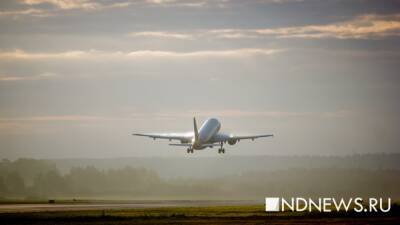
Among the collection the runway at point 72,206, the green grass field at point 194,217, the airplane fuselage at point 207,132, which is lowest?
the green grass field at point 194,217

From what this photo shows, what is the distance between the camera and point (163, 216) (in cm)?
11606

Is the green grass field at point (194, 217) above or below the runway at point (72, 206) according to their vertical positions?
below

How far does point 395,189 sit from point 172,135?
5197cm

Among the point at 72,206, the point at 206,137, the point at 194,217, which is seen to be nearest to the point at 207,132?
the point at 206,137

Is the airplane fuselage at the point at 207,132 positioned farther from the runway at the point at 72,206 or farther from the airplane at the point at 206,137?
the runway at the point at 72,206

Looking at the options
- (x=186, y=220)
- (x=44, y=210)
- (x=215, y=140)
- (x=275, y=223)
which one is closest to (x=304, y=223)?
(x=275, y=223)

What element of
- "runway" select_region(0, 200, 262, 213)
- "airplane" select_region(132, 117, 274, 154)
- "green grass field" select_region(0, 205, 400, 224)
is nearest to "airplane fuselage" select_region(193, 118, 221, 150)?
"airplane" select_region(132, 117, 274, 154)

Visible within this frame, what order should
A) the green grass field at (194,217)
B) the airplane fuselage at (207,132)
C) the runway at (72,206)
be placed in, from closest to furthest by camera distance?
1. the green grass field at (194,217)
2. the runway at (72,206)
3. the airplane fuselage at (207,132)

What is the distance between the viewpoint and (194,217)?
11394 cm

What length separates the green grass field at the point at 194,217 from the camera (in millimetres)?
106875

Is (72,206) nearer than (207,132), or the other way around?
(72,206)

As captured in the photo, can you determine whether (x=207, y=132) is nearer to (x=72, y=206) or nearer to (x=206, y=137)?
(x=206, y=137)

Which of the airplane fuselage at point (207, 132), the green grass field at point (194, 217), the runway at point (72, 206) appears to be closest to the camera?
the green grass field at point (194, 217)

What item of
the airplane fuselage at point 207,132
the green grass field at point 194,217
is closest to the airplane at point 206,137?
the airplane fuselage at point 207,132
